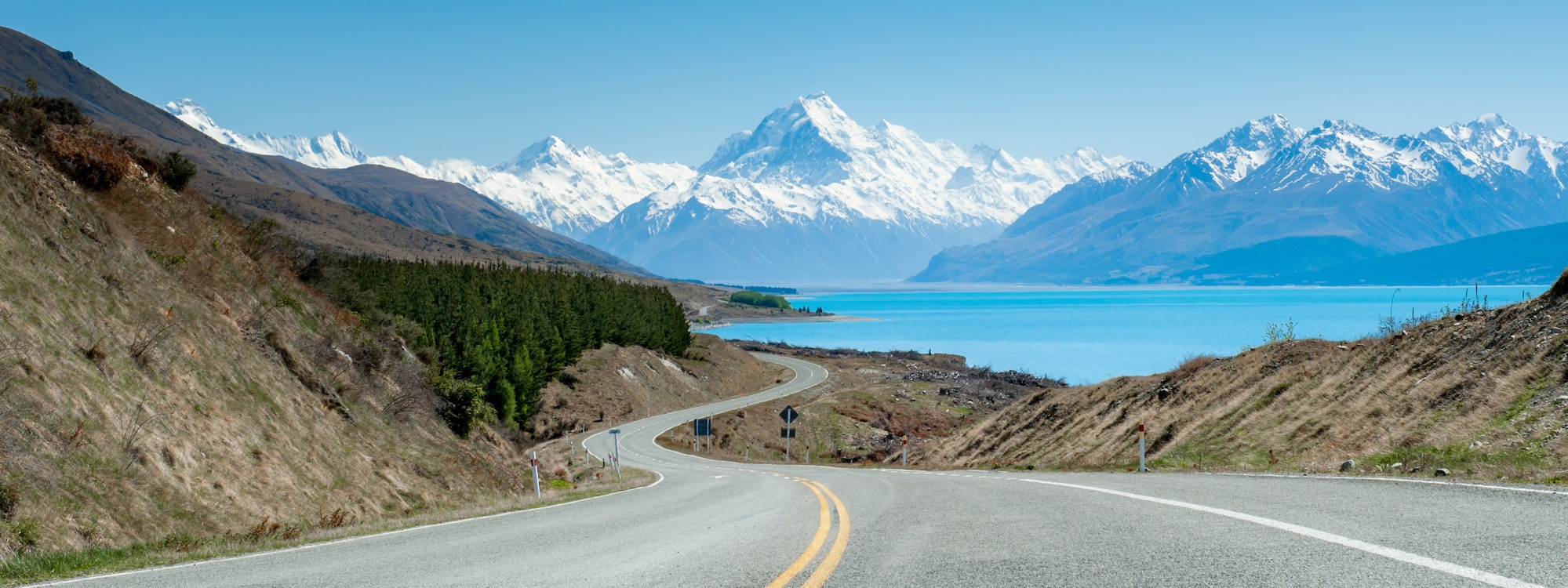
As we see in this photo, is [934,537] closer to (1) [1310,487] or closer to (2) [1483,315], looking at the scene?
(1) [1310,487]

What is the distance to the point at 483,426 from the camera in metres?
35.3

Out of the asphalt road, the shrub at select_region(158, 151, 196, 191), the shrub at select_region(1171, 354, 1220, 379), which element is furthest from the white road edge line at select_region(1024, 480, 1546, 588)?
the shrub at select_region(158, 151, 196, 191)

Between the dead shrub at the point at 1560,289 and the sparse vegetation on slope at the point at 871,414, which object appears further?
the sparse vegetation on slope at the point at 871,414

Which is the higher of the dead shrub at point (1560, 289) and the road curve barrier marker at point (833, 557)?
the dead shrub at point (1560, 289)

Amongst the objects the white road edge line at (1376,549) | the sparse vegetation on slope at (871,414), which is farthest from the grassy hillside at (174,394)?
the sparse vegetation on slope at (871,414)

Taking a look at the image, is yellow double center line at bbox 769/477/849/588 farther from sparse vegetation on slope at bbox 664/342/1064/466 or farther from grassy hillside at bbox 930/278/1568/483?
sparse vegetation on slope at bbox 664/342/1064/466

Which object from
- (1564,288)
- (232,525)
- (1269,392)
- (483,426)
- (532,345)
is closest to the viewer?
(232,525)

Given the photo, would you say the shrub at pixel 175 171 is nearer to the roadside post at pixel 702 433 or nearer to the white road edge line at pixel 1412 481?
the white road edge line at pixel 1412 481

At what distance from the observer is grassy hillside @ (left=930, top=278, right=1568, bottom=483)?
14.5m

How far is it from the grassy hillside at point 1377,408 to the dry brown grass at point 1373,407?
0.11 feet

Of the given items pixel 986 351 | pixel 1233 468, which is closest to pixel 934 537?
pixel 1233 468

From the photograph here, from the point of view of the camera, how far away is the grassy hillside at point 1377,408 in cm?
→ 1446

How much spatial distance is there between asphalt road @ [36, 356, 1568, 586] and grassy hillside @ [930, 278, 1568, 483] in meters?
2.80

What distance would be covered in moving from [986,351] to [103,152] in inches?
5564
